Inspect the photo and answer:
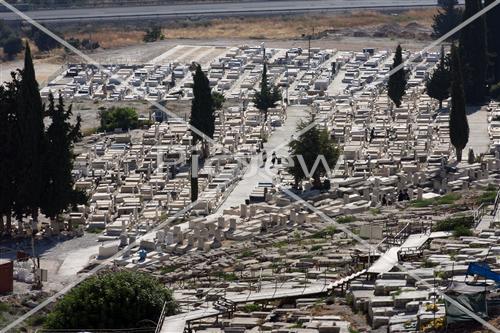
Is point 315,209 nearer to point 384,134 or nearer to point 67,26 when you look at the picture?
point 384,134

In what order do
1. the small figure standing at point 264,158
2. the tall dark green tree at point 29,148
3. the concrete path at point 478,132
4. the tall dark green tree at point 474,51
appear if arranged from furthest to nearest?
the tall dark green tree at point 474,51
the concrete path at point 478,132
the small figure standing at point 264,158
the tall dark green tree at point 29,148

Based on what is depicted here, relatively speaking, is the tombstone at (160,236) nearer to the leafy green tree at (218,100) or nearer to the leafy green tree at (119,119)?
the leafy green tree at (119,119)

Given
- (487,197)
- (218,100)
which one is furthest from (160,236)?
(218,100)

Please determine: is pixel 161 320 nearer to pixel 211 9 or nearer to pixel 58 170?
pixel 58 170

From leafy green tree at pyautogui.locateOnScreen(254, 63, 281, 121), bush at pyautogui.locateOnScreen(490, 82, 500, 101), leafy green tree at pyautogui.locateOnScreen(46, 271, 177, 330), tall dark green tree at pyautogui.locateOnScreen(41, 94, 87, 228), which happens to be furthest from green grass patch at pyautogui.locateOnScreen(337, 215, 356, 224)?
bush at pyautogui.locateOnScreen(490, 82, 500, 101)

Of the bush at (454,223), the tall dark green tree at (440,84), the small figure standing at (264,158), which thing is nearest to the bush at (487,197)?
the bush at (454,223)

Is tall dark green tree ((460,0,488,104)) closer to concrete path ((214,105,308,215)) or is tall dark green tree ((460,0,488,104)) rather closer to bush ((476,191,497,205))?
concrete path ((214,105,308,215))
